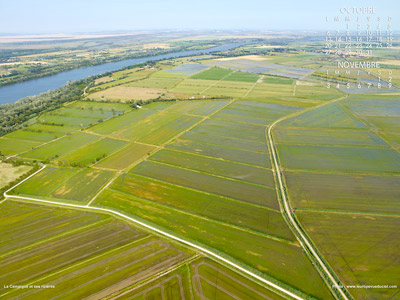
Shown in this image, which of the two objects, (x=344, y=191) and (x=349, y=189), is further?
(x=349, y=189)

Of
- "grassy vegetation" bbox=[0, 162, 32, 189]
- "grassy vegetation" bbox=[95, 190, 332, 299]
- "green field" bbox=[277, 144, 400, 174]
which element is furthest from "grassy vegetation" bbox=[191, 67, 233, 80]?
"grassy vegetation" bbox=[95, 190, 332, 299]

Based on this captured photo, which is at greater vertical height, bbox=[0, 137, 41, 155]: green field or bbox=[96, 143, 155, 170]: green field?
bbox=[0, 137, 41, 155]: green field

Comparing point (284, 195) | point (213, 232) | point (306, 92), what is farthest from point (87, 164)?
point (306, 92)

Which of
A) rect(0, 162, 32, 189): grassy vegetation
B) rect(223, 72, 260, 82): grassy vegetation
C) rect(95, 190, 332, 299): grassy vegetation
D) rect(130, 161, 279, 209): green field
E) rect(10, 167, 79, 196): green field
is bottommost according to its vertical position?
rect(95, 190, 332, 299): grassy vegetation

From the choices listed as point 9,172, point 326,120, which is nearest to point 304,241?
point 326,120

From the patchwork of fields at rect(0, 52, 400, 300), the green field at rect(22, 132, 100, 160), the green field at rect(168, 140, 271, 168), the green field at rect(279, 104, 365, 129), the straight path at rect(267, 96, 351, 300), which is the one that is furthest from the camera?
the green field at rect(279, 104, 365, 129)

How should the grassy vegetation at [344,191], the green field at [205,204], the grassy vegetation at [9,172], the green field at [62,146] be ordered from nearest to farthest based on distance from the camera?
the green field at [205,204]
the grassy vegetation at [344,191]
the grassy vegetation at [9,172]
the green field at [62,146]

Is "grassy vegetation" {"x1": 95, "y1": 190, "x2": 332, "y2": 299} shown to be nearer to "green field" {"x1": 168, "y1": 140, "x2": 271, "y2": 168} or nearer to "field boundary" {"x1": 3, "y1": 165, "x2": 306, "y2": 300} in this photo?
"field boundary" {"x1": 3, "y1": 165, "x2": 306, "y2": 300}

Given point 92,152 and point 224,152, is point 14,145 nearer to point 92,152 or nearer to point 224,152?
point 92,152

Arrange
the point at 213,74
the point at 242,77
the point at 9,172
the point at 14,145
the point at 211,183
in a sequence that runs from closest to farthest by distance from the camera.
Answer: the point at 211,183 < the point at 9,172 < the point at 14,145 < the point at 242,77 < the point at 213,74

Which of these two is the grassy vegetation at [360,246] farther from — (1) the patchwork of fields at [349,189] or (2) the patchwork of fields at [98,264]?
(2) the patchwork of fields at [98,264]

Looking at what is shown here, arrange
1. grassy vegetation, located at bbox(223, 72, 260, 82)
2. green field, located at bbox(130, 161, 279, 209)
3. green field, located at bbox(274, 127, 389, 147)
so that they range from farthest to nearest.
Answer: grassy vegetation, located at bbox(223, 72, 260, 82) < green field, located at bbox(274, 127, 389, 147) < green field, located at bbox(130, 161, 279, 209)

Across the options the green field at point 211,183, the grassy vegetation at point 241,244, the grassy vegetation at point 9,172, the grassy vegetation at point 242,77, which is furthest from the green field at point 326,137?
the grassy vegetation at point 242,77
